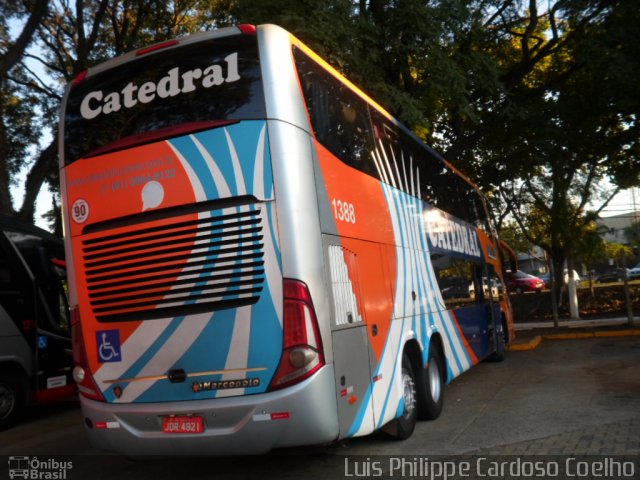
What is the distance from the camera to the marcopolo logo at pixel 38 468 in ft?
21.7

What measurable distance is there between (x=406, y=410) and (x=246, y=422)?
2642 mm

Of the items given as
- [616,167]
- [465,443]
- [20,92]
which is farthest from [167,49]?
[616,167]

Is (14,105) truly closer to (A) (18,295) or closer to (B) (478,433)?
(A) (18,295)

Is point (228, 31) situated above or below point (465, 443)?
above

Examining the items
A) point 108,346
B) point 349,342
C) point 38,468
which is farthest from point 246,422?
point 38,468

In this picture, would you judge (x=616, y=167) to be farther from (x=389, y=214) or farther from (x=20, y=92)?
(x=20, y=92)

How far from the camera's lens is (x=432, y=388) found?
27.1 feet

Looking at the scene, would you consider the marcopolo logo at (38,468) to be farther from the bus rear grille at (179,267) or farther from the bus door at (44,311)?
the bus door at (44,311)

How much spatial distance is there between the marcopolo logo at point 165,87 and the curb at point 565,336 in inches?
463

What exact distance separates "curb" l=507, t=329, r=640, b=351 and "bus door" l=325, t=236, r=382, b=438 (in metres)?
10.3

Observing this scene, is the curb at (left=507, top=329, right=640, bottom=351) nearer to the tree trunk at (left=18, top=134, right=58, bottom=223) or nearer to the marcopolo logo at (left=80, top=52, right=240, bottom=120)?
the tree trunk at (left=18, top=134, right=58, bottom=223)

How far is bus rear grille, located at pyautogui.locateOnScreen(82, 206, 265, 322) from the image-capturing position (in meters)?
5.39

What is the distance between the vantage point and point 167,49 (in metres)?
6.01

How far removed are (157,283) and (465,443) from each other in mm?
3542
